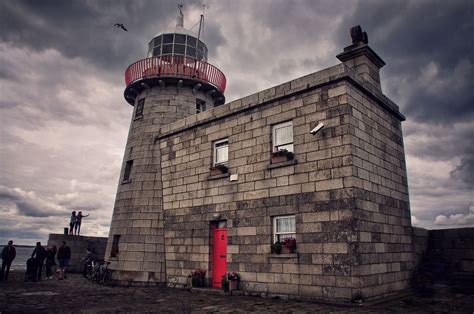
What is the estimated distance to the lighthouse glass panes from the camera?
1852 cm

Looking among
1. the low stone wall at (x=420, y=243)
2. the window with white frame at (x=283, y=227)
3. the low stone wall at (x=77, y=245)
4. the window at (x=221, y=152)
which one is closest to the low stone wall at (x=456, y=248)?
the low stone wall at (x=420, y=243)

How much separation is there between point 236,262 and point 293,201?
120 inches

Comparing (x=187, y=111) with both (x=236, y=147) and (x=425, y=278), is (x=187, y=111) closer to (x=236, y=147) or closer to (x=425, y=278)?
(x=236, y=147)

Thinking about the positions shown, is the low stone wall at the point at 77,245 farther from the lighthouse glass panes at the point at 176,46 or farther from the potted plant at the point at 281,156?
the potted plant at the point at 281,156

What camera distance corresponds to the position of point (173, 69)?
1739 cm

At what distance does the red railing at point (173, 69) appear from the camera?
17.4 metres

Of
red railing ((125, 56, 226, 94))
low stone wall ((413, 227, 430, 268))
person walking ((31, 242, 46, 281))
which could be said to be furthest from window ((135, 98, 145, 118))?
low stone wall ((413, 227, 430, 268))

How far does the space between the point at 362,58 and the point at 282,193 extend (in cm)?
555

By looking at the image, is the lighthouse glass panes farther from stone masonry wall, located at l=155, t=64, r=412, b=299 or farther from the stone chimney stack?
the stone chimney stack

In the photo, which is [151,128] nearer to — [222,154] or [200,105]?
[200,105]

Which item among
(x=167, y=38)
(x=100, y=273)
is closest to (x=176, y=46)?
(x=167, y=38)

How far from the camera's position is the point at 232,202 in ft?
40.0

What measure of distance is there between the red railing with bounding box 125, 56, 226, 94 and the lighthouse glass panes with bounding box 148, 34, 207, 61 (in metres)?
0.73

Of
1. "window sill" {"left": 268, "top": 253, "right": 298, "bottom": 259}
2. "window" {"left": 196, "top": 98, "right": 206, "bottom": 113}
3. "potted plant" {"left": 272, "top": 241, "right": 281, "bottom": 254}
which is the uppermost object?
"window" {"left": 196, "top": 98, "right": 206, "bottom": 113}
